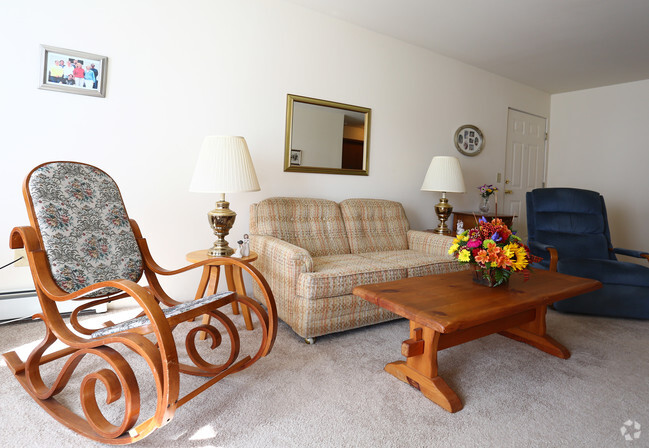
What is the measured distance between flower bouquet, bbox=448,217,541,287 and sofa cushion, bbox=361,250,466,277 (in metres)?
0.53

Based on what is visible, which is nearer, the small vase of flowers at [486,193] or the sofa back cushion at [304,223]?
the sofa back cushion at [304,223]

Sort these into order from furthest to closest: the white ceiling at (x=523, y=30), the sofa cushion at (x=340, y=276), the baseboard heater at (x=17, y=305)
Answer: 1. the white ceiling at (x=523, y=30)
2. the baseboard heater at (x=17, y=305)
3. the sofa cushion at (x=340, y=276)

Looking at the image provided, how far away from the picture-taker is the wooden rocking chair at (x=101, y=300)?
1222 millimetres

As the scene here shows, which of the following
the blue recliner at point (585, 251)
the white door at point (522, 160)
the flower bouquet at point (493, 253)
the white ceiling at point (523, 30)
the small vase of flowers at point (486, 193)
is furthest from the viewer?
the white door at point (522, 160)

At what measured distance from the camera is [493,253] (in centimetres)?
196

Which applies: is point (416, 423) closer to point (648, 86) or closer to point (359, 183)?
point (359, 183)

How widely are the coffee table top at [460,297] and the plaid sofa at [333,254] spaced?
1.23 ft

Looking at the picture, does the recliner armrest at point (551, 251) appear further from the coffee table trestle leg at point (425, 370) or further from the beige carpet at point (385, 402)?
the coffee table trestle leg at point (425, 370)

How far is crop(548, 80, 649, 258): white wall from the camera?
4777mm

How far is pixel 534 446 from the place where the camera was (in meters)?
1.41

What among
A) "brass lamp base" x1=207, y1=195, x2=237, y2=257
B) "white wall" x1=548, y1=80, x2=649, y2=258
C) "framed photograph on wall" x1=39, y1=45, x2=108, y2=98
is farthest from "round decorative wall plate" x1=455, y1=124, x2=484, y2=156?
"framed photograph on wall" x1=39, y1=45, x2=108, y2=98

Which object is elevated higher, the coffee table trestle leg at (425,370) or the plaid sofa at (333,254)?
the plaid sofa at (333,254)

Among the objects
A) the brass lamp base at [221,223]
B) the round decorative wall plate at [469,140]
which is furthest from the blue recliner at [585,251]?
the brass lamp base at [221,223]

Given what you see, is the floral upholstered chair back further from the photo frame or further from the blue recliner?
the blue recliner
